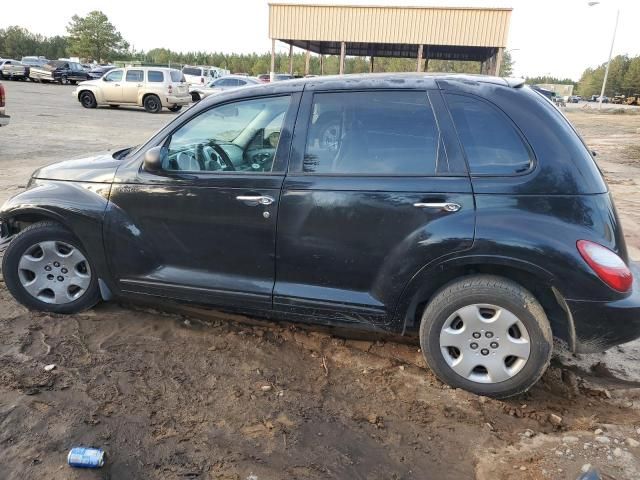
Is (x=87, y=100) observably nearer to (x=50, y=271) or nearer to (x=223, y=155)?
(x=50, y=271)

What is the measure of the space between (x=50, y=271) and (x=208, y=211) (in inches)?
57.1

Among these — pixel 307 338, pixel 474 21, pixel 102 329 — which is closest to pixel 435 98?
pixel 307 338

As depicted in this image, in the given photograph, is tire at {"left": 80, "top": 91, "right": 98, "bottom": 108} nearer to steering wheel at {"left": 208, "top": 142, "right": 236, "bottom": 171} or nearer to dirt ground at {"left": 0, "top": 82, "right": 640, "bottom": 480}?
dirt ground at {"left": 0, "top": 82, "right": 640, "bottom": 480}

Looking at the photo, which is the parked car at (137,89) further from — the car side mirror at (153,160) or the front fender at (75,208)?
the car side mirror at (153,160)

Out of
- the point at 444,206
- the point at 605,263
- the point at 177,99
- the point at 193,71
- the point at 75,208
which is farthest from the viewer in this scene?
the point at 193,71

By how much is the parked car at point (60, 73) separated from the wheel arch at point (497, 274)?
136 ft

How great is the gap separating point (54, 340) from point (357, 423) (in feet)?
7.20

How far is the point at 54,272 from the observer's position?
3.84 meters

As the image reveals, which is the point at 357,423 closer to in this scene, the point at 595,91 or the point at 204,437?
the point at 204,437

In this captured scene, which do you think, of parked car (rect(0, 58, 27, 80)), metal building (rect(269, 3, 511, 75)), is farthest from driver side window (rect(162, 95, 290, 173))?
parked car (rect(0, 58, 27, 80))

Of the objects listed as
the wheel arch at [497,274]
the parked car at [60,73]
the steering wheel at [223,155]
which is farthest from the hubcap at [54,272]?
the parked car at [60,73]

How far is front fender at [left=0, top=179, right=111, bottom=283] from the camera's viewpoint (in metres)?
3.60

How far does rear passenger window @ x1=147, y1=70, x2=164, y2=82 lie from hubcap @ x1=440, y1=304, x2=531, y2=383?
21.8 metres

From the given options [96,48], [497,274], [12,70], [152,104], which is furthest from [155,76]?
[96,48]
